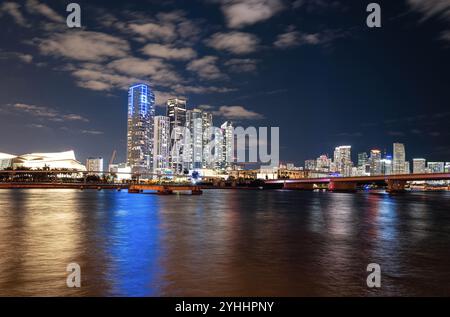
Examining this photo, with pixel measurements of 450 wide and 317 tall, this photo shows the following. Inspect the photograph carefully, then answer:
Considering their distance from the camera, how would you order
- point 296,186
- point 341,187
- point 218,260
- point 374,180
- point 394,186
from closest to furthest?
point 218,260, point 374,180, point 394,186, point 341,187, point 296,186

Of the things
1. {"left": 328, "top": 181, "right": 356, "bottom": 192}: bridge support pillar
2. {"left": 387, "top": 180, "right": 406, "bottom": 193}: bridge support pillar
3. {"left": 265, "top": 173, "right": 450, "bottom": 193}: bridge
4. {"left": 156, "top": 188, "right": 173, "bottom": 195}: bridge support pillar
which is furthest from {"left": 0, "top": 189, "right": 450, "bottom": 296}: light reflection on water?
{"left": 328, "top": 181, "right": 356, "bottom": 192}: bridge support pillar

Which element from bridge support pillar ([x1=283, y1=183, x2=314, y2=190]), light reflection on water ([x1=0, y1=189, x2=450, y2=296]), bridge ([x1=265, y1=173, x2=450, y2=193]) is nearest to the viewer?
light reflection on water ([x1=0, y1=189, x2=450, y2=296])

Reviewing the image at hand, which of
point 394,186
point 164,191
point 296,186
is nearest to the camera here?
point 164,191

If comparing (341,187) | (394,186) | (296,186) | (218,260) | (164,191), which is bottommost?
(296,186)

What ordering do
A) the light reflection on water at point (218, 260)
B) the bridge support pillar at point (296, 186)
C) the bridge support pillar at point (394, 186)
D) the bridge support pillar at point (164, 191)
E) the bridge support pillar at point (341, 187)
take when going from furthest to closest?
the bridge support pillar at point (296, 186) → the bridge support pillar at point (341, 187) → the bridge support pillar at point (394, 186) → the bridge support pillar at point (164, 191) → the light reflection on water at point (218, 260)

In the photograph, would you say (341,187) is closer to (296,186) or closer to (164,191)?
(296,186)

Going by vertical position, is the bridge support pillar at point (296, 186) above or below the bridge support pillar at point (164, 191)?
below

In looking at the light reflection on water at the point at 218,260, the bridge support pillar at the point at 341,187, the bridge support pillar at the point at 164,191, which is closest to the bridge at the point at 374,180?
the bridge support pillar at the point at 341,187

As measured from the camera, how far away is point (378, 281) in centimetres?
1216

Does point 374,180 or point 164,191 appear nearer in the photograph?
point 164,191

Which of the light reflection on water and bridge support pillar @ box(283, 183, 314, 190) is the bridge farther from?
the light reflection on water

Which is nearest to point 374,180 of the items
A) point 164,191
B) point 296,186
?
point 164,191

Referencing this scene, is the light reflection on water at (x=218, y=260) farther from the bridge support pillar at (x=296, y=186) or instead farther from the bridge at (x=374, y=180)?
the bridge support pillar at (x=296, y=186)
